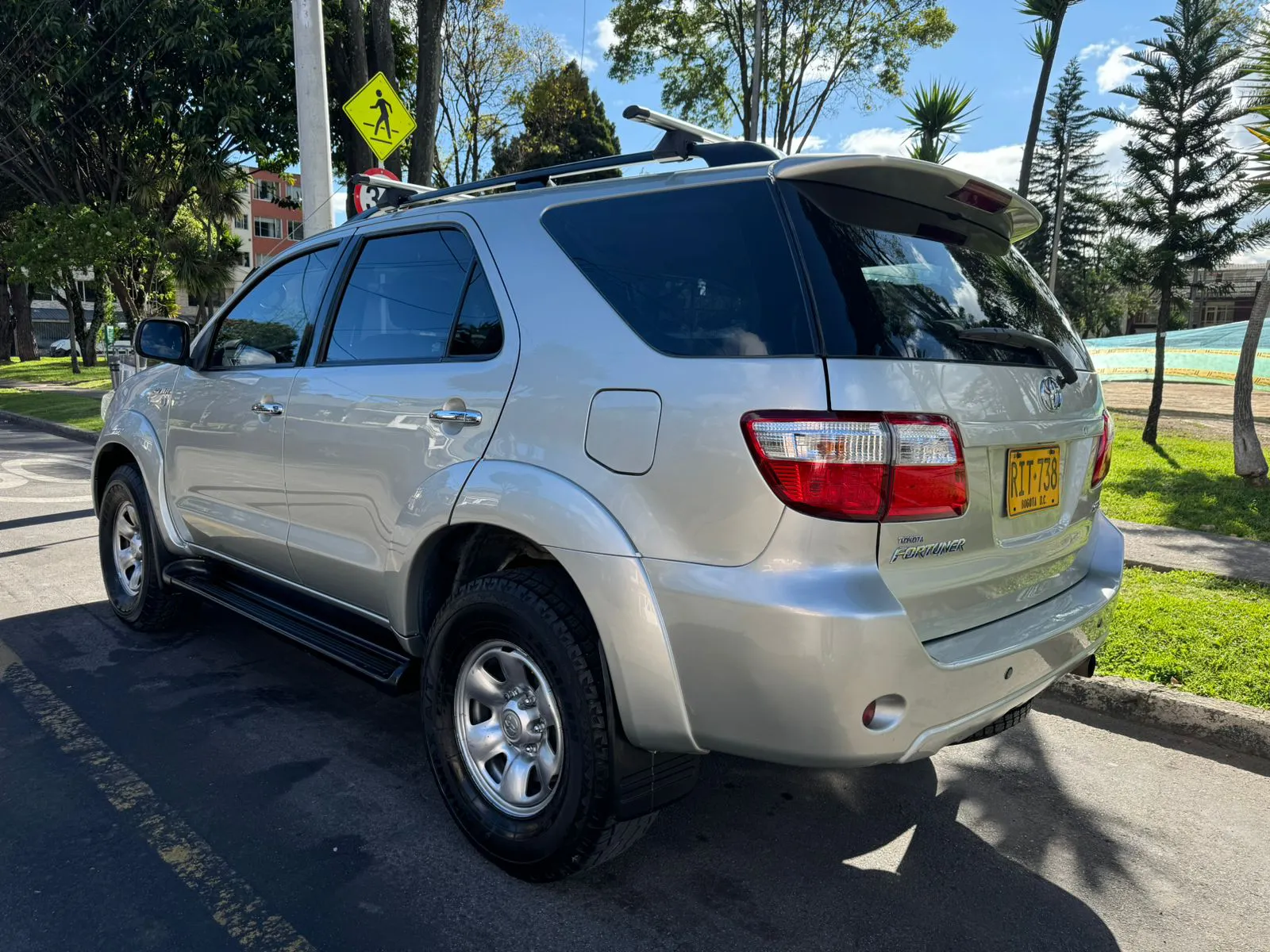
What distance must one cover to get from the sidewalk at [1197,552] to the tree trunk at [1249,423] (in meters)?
2.15

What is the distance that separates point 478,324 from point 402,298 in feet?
1.64

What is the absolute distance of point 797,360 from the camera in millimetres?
1985

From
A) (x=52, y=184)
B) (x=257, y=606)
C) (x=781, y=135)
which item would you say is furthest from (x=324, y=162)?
(x=52, y=184)

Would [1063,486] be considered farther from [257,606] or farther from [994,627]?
[257,606]

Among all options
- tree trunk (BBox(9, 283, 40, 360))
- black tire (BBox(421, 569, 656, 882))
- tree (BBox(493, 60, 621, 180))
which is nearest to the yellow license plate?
black tire (BBox(421, 569, 656, 882))

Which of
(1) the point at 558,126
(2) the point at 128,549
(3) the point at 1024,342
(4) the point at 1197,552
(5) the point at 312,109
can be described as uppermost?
(1) the point at 558,126

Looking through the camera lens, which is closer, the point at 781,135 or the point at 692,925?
the point at 692,925

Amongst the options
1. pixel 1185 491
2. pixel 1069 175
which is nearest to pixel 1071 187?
pixel 1069 175

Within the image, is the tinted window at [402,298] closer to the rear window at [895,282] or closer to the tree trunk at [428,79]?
the rear window at [895,282]

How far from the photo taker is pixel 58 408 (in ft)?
54.3

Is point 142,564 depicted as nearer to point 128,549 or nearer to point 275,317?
point 128,549

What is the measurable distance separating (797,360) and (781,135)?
18.6 m

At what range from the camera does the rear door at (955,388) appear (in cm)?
203

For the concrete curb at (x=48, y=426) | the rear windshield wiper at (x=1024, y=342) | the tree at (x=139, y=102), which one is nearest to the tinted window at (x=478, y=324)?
the rear windshield wiper at (x=1024, y=342)
